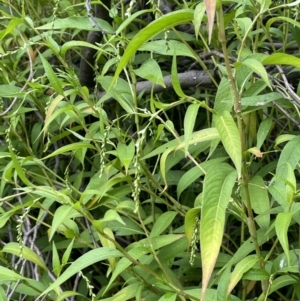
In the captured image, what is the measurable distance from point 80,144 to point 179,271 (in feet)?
0.98

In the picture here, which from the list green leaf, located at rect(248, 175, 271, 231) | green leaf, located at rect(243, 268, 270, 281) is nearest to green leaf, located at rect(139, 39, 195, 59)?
green leaf, located at rect(248, 175, 271, 231)

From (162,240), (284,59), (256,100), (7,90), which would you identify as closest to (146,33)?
(284,59)

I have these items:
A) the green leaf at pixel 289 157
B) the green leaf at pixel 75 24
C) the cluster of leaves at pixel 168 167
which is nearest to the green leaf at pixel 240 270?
the cluster of leaves at pixel 168 167

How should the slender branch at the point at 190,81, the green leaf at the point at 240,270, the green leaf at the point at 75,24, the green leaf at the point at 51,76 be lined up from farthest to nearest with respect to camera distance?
1. the slender branch at the point at 190,81
2. the green leaf at the point at 75,24
3. the green leaf at the point at 51,76
4. the green leaf at the point at 240,270

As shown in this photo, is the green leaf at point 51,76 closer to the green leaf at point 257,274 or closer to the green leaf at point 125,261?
the green leaf at point 125,261

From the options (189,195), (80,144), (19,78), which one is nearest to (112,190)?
(80,144)

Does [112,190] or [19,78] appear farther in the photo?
[19,78]

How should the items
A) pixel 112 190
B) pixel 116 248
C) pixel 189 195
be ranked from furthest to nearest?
pixel 189 195
pixel 112 190
pixel 116 248

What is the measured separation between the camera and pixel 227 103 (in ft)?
2.23

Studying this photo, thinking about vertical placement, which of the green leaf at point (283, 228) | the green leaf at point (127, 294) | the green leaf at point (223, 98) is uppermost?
the green leaf at point (223, 98)

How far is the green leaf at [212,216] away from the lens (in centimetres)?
52

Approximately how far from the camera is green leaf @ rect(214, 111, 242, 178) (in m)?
0.53

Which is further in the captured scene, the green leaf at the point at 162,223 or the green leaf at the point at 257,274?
the green leaf at the point at 162,223

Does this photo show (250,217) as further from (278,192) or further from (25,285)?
(25,285)
